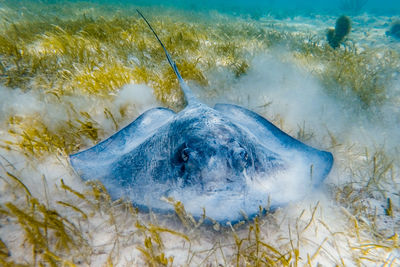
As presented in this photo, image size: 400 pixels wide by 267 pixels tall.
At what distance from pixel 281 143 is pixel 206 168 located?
4.34 feet

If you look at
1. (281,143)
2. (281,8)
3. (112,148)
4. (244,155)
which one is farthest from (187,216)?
(281,8)

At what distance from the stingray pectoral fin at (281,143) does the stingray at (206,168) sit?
1 centimetres

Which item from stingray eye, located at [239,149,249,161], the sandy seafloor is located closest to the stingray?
stingray eye, located at [239,149,249,161]

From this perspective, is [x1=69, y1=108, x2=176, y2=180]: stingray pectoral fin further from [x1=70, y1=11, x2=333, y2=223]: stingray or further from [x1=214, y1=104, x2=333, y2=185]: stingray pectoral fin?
[x1=214, y1=104, x2=333, y2=185]: stingray pectoral fin

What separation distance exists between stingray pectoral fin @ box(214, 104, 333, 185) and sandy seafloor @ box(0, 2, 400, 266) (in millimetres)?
342

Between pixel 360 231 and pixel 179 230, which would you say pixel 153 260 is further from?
pixel 360 231

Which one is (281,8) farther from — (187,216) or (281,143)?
(187,216)

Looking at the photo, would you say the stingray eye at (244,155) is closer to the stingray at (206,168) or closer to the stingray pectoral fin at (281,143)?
the stingray at (206,168)

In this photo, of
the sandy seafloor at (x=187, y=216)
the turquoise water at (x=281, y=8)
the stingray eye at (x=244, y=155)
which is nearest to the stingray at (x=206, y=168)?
the stingray eye at (x=244, y=155)

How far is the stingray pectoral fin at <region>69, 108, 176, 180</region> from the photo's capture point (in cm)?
214

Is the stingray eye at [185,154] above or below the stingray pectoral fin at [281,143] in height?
below

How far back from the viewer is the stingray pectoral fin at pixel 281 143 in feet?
7.07

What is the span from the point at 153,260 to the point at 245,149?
1.23m

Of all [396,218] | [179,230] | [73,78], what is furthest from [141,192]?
[73,78]
